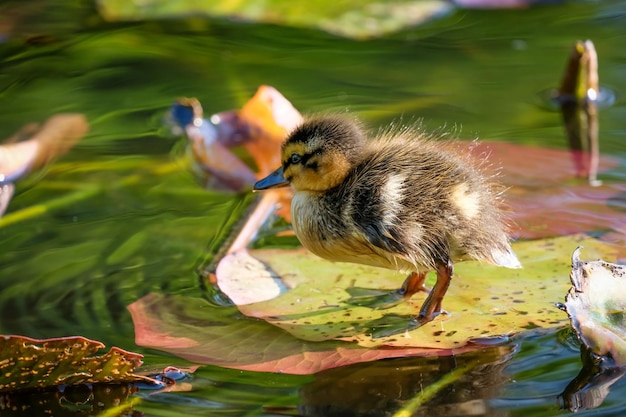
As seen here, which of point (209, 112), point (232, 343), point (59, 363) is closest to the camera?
point (59, 363)

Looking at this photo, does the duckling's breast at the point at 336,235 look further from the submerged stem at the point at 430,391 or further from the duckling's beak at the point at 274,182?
the submerged stem at the point at 430,391

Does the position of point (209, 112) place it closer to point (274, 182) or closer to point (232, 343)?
point (274, 182)

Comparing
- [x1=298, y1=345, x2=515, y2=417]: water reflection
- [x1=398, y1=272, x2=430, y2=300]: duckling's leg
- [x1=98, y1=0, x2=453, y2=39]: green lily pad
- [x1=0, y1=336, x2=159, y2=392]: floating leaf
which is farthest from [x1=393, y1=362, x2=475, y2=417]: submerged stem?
[x1=98, y1=0, x2=453, y2=39]: green lily pad

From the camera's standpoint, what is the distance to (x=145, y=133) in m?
5.20

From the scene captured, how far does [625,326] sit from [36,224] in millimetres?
2399

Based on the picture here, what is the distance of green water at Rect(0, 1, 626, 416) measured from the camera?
296 centimetres

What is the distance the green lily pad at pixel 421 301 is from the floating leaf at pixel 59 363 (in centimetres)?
60

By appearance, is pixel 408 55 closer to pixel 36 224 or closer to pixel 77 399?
pixel 36 224

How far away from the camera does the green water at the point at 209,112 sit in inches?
117

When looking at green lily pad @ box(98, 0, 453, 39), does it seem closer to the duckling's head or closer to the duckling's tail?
the duckling's head

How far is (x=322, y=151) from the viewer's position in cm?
342

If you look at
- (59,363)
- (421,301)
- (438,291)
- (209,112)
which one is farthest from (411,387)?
(209,112)

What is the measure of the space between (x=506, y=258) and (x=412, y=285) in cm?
35

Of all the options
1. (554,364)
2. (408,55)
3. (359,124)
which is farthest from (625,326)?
(408,55)
